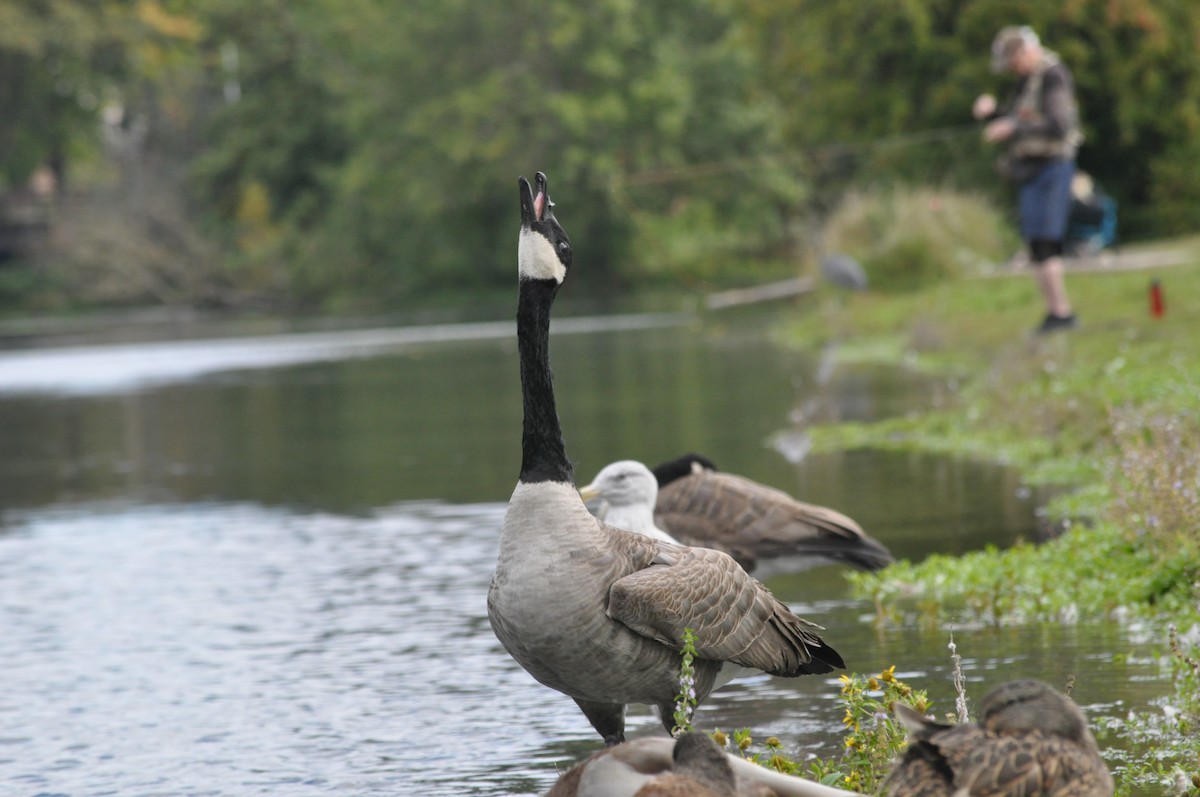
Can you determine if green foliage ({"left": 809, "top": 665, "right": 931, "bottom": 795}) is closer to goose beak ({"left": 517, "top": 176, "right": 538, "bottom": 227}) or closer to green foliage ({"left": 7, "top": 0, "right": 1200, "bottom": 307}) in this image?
goose beak ({"left": 517, "top": 176, "right": 538, "bottom": 227})

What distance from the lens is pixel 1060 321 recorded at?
17.3 metres

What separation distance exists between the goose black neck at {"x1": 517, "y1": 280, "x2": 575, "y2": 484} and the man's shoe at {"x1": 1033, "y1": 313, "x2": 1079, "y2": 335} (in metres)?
11.8

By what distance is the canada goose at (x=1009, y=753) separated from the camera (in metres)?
4.29

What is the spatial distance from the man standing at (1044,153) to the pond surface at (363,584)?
1.85m

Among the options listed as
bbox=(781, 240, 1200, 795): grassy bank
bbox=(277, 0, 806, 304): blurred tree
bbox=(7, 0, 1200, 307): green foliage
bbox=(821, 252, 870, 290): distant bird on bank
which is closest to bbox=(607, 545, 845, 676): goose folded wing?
bbox=(781, 240, 1200, 795): grassy bank

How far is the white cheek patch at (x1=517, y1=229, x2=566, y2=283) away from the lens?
5992mm

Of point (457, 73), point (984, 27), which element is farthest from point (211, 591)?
point (457, 73)

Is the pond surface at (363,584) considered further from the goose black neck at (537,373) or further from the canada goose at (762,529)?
Answer: the goose black neck at (537,373)

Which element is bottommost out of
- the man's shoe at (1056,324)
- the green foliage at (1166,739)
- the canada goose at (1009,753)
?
the green foliage at (1166,739)

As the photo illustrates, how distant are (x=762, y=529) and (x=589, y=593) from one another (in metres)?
3.28

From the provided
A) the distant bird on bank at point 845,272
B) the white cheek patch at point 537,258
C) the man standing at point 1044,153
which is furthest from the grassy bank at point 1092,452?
the distant bird on bank at point 845,272

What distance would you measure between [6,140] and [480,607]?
75.0 meters

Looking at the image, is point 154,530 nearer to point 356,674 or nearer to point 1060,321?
point 356,674

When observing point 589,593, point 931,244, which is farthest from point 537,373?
point 931,244
